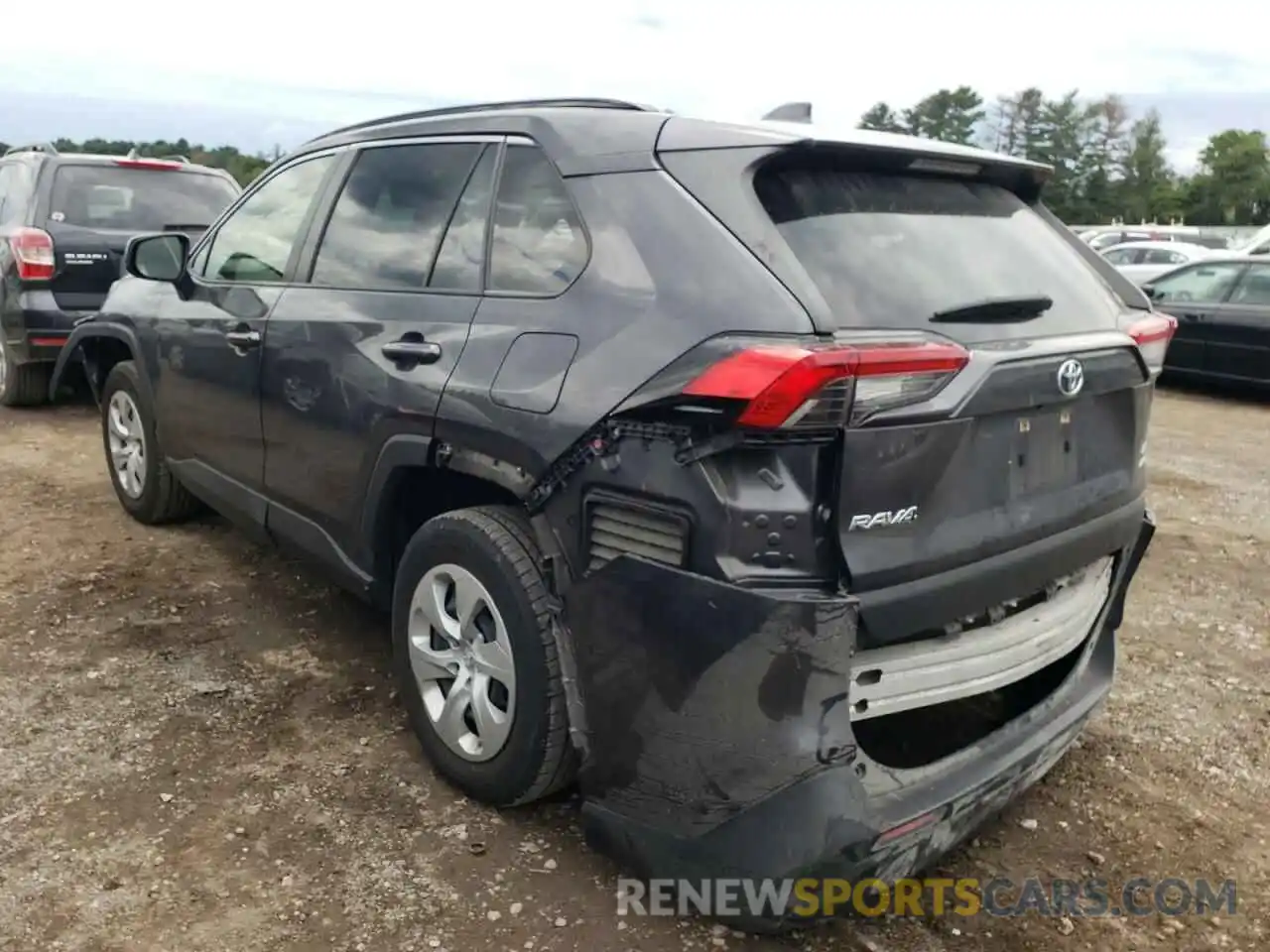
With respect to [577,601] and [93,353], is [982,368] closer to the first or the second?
[577,601]

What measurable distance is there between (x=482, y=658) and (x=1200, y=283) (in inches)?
416

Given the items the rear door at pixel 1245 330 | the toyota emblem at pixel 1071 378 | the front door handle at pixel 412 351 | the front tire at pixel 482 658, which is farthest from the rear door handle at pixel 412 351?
the rear door at pixel 1245 330

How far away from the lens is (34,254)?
24.0 ft

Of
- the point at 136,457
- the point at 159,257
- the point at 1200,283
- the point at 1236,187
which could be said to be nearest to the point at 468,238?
the point at 159,257

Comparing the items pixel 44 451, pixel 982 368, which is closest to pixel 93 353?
pixel 44 451

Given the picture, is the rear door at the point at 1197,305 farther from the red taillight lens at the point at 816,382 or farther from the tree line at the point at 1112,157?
the tree line at the point at 1112,157

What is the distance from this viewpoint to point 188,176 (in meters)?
8.16

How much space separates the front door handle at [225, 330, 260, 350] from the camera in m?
3.77

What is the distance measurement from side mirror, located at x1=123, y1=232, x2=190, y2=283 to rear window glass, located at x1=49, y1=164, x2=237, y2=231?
3.59 m

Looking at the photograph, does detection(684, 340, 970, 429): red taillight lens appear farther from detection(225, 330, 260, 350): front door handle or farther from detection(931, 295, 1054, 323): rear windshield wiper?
detection(225, 330, 260, 350): front door handle

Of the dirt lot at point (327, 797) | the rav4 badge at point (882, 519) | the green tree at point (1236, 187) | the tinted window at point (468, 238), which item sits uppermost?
the green tree at point (1236, 187)

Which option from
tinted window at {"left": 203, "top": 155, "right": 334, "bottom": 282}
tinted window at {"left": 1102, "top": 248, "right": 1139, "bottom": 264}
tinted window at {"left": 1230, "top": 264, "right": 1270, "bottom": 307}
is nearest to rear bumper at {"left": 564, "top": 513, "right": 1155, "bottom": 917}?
tinted window at {"left": 203, "top": 155, "right": 334, "bottom": 282}

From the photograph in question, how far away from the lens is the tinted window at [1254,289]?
34.1ft

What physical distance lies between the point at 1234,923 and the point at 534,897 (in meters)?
1.68
